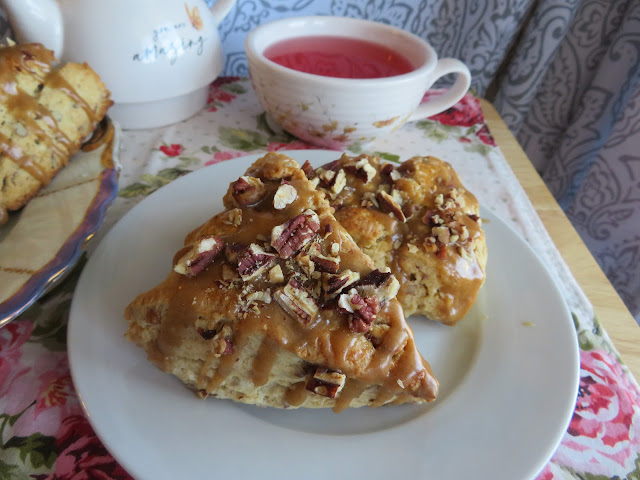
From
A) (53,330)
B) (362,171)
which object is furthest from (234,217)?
(53,330)

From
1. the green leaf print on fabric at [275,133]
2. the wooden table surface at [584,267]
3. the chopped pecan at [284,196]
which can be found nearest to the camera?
the chopped pecan at [284,196]

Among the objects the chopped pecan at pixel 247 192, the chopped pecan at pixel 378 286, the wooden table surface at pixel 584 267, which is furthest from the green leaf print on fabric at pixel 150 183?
the wooden table surface at pixel 584 267

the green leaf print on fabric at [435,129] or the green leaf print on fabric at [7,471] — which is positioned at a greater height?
the green leaf print on fabric at [435,129]

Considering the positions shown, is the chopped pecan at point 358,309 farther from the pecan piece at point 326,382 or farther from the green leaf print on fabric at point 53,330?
the green leaf print on fabric at point 53,330

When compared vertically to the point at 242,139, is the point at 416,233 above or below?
above

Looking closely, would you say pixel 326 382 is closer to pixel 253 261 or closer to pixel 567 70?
pixel 253 261

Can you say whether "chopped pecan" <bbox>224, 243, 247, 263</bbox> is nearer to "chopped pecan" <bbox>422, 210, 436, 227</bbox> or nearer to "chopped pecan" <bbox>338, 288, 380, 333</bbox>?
"chopped pecan" <bbox>338, 288, 380, 333</bbox>

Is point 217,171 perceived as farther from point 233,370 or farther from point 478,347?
point 478,347
